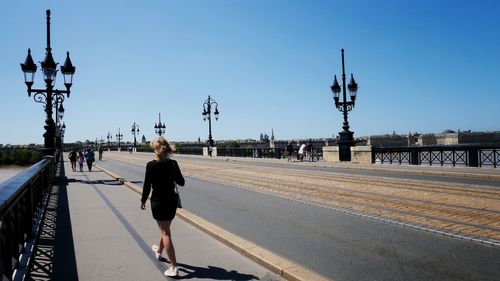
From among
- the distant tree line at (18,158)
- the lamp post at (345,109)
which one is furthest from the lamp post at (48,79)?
the distant tree line at (18,158)

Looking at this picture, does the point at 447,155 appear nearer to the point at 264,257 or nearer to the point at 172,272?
the point at 264,257

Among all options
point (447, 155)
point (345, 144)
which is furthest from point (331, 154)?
point (447, 155)

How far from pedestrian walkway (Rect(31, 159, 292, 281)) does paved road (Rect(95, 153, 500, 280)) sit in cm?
79

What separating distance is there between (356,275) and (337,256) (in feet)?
2.48

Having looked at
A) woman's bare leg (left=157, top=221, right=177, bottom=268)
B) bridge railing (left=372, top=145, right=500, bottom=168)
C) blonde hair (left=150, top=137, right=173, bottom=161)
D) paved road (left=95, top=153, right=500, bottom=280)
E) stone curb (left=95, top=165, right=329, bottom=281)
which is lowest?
paved road (left=95, top=153, right=500, bottom=280)

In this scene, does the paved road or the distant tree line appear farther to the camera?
the distant tree line

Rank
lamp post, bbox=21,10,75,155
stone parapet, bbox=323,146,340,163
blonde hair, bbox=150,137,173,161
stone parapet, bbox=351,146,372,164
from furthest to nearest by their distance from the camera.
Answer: stone parapet, bbox=323,146,340,163 < stone parapet, bbox=351,146,372,164 < lamp post, bbox=21,10,75,155 < blonde hair, bbox=150,137,173,161

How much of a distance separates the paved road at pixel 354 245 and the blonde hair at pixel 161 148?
214 cm

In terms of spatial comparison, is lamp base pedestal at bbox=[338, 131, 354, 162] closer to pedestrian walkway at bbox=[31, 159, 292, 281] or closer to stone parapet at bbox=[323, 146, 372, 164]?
stone parapet at bbox=[323, 146, 372, 164]

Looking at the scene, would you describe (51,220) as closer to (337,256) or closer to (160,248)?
(160,248)

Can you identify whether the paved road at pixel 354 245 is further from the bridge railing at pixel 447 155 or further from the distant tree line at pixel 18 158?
the distant tree line at pixel 18 158

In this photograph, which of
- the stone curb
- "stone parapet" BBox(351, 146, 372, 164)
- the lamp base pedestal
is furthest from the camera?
the lamp base pedestal

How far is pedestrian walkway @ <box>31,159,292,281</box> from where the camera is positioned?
15.9 feet

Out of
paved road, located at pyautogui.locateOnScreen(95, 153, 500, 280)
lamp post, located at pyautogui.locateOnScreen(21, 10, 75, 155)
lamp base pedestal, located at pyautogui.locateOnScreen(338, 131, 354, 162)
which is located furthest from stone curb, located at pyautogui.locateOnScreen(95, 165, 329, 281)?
lamp base pedestal, located at pyautogui.locateOnScreen(338, 131, 354, 162)
